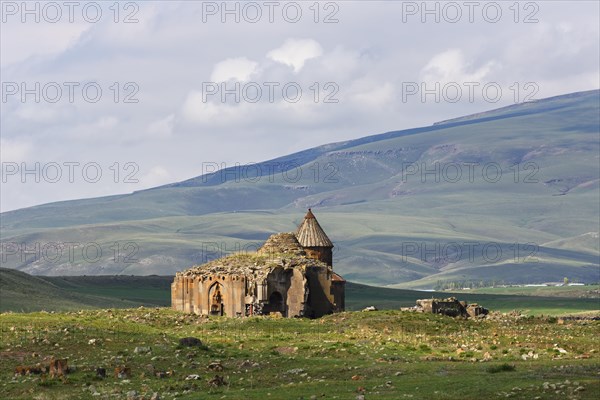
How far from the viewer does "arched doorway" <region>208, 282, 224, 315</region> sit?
2569 inches

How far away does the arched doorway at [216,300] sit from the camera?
65.2 meters

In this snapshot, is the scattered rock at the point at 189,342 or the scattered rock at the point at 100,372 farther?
the scattered rock at the point at 189,342

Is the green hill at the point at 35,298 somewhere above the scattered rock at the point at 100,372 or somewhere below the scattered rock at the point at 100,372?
above

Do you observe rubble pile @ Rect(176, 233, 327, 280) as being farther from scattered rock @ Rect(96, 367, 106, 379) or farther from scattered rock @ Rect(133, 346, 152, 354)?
scattered rock @ Rect(96, 367, 106, 379)

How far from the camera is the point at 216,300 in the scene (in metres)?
65.3

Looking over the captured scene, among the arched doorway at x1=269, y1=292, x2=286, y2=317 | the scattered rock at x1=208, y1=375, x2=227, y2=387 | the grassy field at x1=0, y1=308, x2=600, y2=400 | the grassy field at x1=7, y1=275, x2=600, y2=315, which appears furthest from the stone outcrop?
the grassy field at x1=7, y1=275, x2=600, y2=315

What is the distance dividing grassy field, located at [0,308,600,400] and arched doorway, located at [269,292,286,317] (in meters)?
4.53

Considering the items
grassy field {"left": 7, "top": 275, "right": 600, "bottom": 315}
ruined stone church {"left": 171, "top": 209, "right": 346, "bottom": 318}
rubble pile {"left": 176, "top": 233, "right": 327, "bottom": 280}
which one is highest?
rubble pile {"left": 176, "top": 233, "right": 327, "bottom": 280}

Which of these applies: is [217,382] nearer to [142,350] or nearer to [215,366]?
[215,366]

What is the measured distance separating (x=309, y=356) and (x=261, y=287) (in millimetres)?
19610

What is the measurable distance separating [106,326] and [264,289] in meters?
11.4

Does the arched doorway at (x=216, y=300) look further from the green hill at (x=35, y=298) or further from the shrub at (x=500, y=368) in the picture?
the green hill at (x=35, y=298)

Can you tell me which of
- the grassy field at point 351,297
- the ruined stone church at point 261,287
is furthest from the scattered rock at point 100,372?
the grassy field at point 351,297

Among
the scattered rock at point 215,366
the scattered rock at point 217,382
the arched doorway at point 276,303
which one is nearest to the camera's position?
the scattered rock at point 217,382
